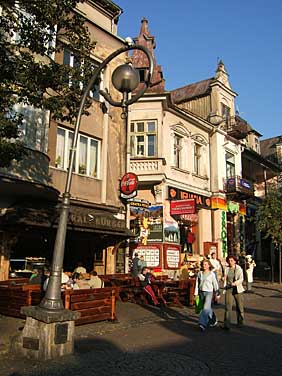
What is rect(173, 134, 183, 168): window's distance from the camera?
24.3m

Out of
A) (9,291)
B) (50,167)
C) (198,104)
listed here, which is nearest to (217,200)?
(198,104)

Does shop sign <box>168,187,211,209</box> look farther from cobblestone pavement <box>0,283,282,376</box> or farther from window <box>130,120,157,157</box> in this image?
cobblestone pavement <box>0,283,282,376</box>

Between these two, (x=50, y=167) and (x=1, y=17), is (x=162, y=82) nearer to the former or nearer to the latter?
(x=50, y=167)

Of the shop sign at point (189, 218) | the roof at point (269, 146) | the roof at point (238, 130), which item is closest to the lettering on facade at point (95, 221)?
the shop sign at point (189, 218)

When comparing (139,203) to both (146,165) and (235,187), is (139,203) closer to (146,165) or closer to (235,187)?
(146,165)

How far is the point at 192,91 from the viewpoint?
31750 mm

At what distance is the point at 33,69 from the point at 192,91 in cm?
2450

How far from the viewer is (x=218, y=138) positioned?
2783cm

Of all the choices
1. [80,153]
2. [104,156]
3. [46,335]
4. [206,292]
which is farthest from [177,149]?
[46,335]

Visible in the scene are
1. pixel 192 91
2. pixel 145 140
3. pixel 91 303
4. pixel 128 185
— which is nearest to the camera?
pixel 91 303

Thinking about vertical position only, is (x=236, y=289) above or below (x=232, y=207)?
below

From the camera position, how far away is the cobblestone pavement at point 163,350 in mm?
6066

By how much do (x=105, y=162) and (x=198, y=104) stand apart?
14719 mm

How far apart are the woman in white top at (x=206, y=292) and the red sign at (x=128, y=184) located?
8.51 meters
